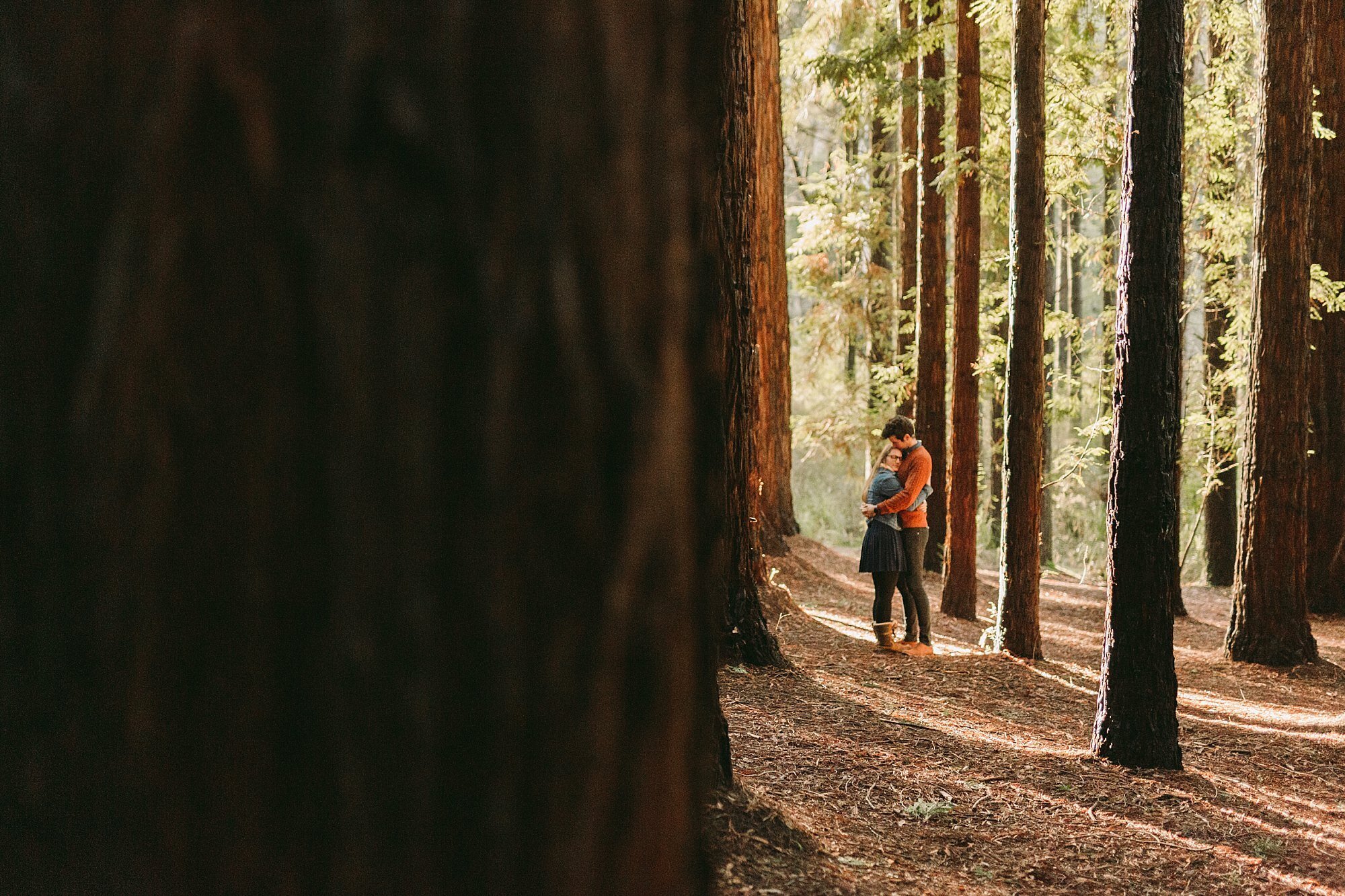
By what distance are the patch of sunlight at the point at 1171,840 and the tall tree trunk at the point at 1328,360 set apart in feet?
33.8

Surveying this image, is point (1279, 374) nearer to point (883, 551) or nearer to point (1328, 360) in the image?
point (1328, 360)

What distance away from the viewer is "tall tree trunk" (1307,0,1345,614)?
1337cm

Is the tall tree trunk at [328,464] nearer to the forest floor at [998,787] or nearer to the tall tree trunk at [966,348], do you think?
the forest floor at [998,787]

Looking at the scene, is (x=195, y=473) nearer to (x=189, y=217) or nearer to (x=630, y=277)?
(x=189, y=217)

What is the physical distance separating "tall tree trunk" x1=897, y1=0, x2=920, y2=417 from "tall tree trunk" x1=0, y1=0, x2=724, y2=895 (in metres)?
16.2

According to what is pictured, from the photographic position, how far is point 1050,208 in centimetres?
2130

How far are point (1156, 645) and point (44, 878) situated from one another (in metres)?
6.55

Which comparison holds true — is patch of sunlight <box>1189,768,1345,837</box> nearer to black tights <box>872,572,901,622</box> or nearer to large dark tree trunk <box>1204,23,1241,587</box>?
black tights <box>872,572,901,622</box>

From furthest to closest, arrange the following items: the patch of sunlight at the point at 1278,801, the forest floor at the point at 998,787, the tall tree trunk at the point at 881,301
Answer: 1. the tall tree trunk at the point at 881,301
2. the patch of sunlight at the point at 1278,801
3. the forest floor at the point at 998,787

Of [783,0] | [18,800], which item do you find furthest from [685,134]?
[783,0]

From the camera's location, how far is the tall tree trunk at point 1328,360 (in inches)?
526

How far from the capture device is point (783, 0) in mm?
25562

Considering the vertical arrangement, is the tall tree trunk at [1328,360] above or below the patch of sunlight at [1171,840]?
above

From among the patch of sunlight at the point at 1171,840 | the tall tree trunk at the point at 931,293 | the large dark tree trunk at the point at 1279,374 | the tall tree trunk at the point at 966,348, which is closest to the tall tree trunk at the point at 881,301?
the tall tree trunk at the point at 931,293
